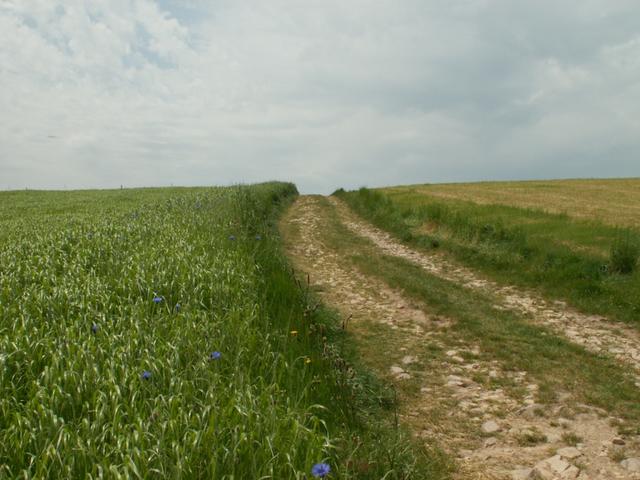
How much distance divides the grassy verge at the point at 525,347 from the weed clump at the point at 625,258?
10.1 feet

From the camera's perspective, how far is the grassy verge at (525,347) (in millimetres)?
6074

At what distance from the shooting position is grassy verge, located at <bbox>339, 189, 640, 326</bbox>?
10180 millimetres

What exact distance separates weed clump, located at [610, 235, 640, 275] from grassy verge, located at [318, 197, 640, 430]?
3084 mm

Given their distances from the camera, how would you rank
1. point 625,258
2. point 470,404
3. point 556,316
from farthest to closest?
point 625,258, point 556,316, point 470,404

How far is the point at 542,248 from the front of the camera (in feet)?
41.8

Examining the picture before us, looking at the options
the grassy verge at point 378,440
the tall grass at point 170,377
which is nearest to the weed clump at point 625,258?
the tall grass at point 170,377

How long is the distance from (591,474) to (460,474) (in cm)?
118

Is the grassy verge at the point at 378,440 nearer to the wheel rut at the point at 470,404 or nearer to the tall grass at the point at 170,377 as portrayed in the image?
the tall grass at the point at 170,377

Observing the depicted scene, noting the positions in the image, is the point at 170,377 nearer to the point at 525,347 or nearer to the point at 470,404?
the point at 470,404

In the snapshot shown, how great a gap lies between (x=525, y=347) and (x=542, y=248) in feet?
19.4

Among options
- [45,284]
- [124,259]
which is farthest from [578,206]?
[45,284]

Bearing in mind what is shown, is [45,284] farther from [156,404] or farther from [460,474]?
[460,474]

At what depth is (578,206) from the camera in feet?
72.4

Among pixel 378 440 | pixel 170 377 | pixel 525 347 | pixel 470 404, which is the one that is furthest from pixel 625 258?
pixel 170 377
